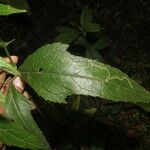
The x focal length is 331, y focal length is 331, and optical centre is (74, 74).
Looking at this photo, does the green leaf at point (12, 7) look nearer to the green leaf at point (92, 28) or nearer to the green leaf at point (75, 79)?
the green leaf at point (75, 79)

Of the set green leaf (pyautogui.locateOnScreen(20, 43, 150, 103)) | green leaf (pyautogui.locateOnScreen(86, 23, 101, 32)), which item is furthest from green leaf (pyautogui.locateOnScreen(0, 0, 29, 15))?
green leaf (pyautogui.locateOnScreen(86, 23, 101, 32))

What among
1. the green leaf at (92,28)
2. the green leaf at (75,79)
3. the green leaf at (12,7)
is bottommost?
the green leaf at (92,28)

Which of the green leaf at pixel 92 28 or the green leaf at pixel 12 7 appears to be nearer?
the green leaf at pixel 12 7

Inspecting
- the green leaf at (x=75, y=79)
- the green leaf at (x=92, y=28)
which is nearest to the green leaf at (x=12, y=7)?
the green leaf at (x=75, y=79)

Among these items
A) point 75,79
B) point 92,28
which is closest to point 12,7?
point 75,79

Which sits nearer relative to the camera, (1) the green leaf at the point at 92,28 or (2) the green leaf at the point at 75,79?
(2) the green leaf at the point at 75,79

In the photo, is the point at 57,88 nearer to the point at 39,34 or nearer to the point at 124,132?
the point at 124,132

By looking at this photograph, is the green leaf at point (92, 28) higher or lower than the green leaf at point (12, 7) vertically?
lower

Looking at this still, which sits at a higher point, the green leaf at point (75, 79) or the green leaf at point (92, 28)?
the green leaf at point (75, 79)
